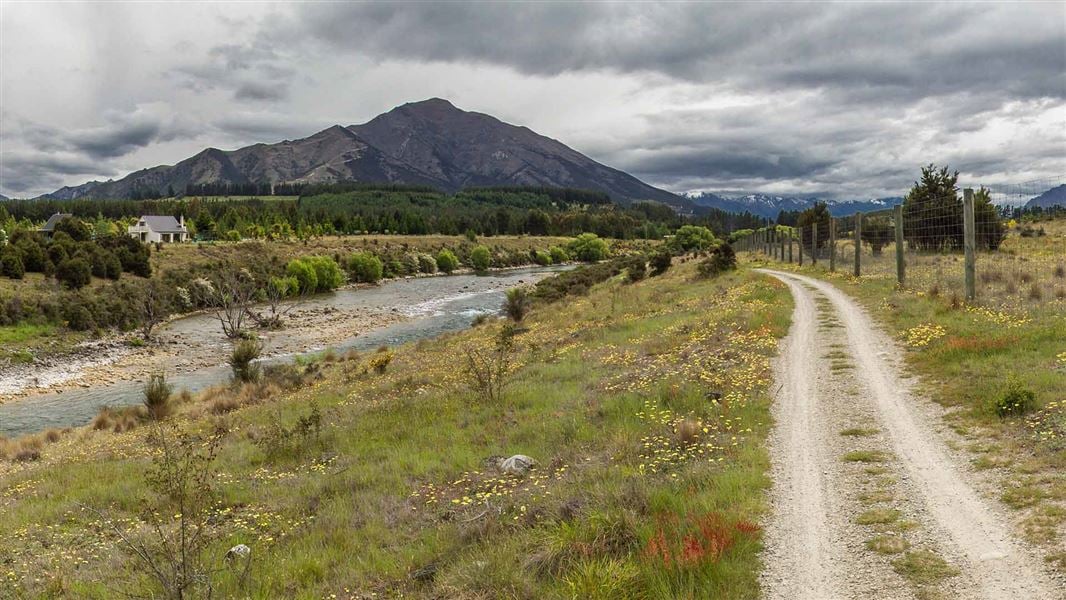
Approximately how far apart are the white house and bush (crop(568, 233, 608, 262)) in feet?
281

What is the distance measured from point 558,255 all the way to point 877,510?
144 meters

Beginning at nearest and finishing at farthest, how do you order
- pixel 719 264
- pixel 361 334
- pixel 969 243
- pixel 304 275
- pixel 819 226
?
pixel 969 243
pixel 719 264
pixel 819 226
pixel 361 334
pixel 304 275

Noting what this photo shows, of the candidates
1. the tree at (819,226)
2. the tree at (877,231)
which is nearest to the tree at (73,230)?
the tree at (819,226)

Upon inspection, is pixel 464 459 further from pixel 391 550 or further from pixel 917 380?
pixel 917 380

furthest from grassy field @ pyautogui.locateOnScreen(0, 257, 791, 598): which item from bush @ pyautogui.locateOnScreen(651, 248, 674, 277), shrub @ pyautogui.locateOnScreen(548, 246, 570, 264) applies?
shrub @ pyautogui.locateOnScreen(548, 246, 570, 264)

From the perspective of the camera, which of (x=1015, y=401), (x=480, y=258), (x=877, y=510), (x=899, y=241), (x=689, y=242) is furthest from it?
(x=480, y=258)

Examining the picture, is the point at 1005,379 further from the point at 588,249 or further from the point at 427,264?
the point at 588,249

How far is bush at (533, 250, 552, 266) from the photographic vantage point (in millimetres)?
146288

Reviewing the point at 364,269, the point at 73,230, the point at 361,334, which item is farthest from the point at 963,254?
the point at 73,230

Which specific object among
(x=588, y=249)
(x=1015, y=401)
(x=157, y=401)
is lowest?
(x=157, y=401)

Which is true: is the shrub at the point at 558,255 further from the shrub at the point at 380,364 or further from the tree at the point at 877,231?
the shrub at the point at 380,364

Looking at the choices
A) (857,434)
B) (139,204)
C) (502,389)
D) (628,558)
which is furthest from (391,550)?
(139,204)

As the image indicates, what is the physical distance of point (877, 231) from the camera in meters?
31.3

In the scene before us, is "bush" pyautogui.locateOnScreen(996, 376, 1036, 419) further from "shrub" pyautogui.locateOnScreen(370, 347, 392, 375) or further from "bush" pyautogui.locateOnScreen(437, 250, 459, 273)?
"bush" pyautogui.locateOnScreen(437, 250, 459, 273)
